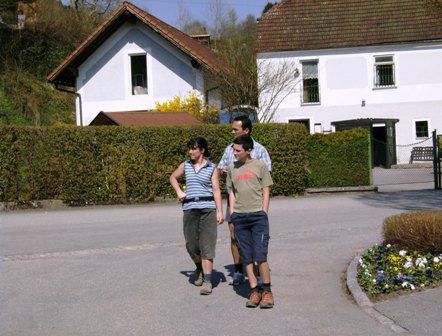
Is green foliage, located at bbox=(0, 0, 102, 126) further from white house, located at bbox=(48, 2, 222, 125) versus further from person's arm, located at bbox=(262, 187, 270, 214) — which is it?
person's arm, located at bbox=(262, 187, 270, 214)

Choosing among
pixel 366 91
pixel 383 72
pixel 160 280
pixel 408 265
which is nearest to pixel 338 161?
pixel 160 280

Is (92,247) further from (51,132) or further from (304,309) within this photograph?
(51,132)

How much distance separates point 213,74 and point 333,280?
19.4 m

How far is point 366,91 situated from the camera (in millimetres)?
33562

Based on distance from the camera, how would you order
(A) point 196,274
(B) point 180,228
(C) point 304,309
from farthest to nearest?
(B) point 180,228 < (A) point 196,274 < (C) point 304,309

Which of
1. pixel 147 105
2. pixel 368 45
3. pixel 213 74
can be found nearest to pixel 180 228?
pixel 213 74

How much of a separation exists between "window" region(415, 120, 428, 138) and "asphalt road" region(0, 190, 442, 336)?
19.9 meters

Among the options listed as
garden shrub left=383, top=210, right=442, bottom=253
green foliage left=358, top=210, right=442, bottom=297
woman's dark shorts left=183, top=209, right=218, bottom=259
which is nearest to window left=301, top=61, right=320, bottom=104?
green foliage left=358, top=210, right=442, bottom=297

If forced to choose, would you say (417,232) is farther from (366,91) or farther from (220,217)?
(366,91)

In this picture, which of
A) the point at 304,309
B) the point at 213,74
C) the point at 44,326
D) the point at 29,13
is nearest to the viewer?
the point at 44,326

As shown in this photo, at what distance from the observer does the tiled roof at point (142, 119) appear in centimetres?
2097

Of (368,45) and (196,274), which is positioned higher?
(368,45)

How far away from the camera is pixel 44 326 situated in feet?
20.7

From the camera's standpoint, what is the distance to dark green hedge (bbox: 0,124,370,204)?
58.0 ft
